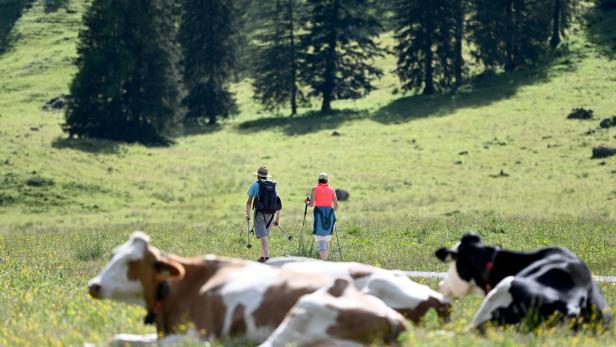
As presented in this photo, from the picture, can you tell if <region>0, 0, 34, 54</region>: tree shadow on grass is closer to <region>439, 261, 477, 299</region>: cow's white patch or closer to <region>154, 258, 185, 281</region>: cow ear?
<region>439, 261, 477, 299</region>: cow's white patch

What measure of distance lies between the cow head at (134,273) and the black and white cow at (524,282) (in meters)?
3.15

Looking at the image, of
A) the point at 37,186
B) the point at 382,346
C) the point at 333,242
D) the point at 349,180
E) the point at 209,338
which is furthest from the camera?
the point at 349,180

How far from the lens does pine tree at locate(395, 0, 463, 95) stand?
7975cm

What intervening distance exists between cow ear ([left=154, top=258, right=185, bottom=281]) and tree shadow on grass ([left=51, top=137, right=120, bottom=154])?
50.1m

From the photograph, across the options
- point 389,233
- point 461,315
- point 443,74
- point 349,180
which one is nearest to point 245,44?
point 443,74

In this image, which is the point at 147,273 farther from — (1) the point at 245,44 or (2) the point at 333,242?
(1) the point at 245,44

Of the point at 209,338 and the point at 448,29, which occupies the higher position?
the point at 448,29

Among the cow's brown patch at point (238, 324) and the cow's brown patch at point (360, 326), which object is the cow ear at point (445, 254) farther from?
the cow's brown patch at point (238, 324)

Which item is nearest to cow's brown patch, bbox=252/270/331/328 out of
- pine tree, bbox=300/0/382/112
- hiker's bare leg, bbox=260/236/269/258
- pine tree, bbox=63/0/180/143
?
hiker's bare leg, bbox=260/236/269/258

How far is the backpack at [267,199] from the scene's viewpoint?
831 inches

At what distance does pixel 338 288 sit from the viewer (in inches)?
376

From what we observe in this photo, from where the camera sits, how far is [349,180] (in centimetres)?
5203

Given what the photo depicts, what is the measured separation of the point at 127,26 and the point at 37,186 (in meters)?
27.3

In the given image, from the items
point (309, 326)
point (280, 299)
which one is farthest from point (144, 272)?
point (309, 326)
